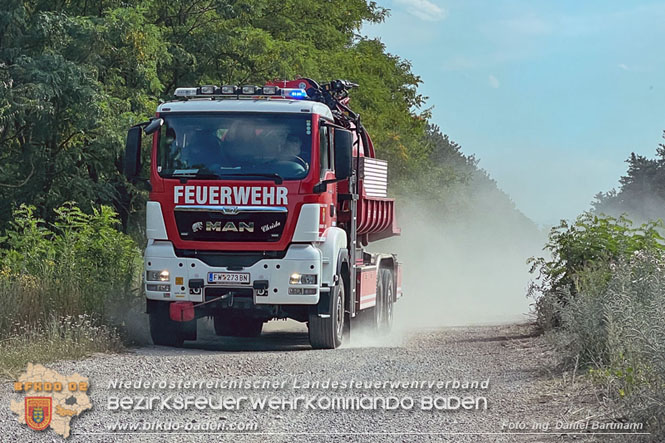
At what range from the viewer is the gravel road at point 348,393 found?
27.5ft

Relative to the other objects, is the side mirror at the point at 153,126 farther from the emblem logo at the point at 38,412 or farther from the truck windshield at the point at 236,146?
the emblem logo at the point at 38,412

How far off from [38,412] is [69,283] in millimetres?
6596

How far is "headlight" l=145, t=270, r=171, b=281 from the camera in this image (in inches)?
582

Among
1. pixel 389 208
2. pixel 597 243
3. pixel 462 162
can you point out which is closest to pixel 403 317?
pixel 389 208

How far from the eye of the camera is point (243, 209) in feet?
47.5

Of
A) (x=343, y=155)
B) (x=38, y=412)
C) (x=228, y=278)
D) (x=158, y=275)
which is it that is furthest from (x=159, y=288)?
(x=38, y=412)

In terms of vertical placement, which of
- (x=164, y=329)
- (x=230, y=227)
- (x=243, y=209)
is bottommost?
(x=164, y=329)

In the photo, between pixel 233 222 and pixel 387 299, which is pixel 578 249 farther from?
pixel 233 222

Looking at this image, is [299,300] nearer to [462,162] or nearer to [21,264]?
[21,264]

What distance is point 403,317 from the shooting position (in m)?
29.5

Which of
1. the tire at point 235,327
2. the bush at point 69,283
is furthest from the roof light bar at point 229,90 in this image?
the tire at point 235,327

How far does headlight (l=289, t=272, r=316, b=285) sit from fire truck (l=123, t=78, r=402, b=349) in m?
0.03

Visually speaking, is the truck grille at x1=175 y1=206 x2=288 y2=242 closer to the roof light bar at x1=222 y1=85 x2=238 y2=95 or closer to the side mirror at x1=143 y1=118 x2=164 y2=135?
the side mirror at x1=143 y1=118 x2=164 y2=135

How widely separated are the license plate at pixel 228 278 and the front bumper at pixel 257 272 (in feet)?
0.14
